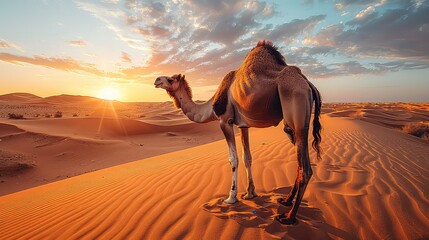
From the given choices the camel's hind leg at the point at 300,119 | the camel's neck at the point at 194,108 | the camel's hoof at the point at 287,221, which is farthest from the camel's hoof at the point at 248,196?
the camel's neck at the point at 194,108

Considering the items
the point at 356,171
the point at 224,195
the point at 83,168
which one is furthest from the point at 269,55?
the point at 83,168

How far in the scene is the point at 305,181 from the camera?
3219 millimetres

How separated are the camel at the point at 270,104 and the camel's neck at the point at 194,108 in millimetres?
21

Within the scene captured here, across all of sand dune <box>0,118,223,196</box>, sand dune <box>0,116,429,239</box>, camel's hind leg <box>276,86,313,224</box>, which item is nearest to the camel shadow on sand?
sand dune <box>0,116,429,239</box>

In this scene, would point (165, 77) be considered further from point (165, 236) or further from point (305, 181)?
point (305, 181)

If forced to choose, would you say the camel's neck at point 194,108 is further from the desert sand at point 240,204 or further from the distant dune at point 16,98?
the distant dune at point 16,98

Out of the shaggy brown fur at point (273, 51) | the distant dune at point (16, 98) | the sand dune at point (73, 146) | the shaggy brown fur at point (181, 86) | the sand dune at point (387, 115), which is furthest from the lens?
the distant dune at point (16, 98)

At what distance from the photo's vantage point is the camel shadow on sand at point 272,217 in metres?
3.27

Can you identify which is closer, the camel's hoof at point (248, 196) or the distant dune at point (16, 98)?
the camel's hoof at point (248, 196)

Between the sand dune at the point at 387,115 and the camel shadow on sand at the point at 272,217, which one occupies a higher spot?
the camel shadow on sand at the point at 272,217

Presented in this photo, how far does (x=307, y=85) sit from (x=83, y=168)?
12.0 m

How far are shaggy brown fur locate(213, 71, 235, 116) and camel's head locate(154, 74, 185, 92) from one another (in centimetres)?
132

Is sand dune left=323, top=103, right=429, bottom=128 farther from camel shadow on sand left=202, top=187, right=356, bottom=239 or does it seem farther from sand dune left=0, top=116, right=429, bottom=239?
Result: camel shadow on sand left=202, top=187, right=356, bottom=239

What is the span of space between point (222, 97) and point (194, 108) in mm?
1103
